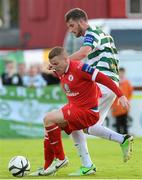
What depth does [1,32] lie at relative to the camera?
49.0 meters

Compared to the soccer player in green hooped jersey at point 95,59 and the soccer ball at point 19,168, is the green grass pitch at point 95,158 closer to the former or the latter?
Answer: the soccer ball at point 19,168

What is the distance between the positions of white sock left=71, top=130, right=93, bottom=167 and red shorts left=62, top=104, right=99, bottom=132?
222 mm

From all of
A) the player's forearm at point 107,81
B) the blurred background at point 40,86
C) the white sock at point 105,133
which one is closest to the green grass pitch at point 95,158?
the white sock at point 105,133

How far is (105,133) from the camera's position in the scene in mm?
11445

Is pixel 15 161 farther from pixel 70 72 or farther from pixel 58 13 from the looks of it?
pixel 58 13

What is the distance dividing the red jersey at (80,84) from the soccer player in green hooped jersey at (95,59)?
43cm

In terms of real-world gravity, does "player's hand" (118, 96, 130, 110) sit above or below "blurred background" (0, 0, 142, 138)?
above

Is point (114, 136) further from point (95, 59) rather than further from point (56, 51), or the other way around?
point (56, 51)

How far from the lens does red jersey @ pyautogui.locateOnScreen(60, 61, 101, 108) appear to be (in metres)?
11.0

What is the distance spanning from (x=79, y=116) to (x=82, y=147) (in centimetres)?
48

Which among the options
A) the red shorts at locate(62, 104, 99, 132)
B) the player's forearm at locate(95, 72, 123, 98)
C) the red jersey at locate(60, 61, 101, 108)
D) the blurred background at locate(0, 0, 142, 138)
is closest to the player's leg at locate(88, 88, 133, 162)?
the red shorts at locate(62, 104, 99, 132)

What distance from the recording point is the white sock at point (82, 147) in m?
11.4

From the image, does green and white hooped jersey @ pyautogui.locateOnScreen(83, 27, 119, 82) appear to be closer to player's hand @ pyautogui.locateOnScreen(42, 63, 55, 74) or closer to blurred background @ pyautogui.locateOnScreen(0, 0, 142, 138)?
player's hand @ pyautogui.locateOnScreen(42, 63, 55, 74)

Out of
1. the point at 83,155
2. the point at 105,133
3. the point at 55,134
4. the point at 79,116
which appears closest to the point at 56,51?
the point at 79,116
